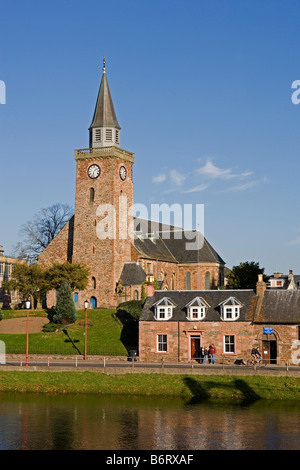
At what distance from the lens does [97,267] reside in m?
76.5

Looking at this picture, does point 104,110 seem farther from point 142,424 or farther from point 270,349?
point 142,424

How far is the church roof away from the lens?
7812 cm

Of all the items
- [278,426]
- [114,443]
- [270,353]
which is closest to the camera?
[114,443]

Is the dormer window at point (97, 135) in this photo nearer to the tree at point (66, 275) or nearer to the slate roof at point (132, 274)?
the slate roof at point (132, 274)

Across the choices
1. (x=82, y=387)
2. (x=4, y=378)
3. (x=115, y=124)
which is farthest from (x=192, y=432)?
(x=115, y=124)

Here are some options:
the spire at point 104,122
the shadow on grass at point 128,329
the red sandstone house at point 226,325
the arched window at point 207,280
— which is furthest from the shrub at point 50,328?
the arched window at point 207,280

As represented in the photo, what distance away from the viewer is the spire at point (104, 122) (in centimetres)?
7819

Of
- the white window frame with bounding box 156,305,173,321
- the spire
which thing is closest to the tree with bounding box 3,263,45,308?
the spire

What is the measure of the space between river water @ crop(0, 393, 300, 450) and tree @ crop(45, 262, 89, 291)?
1277 inches

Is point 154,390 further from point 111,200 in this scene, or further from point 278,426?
point 111,200

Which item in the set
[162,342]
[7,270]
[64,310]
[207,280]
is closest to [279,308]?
[162,342]

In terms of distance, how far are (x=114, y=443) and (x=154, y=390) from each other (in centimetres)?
1221

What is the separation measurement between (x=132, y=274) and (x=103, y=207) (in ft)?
27.8

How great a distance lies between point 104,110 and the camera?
78125 millimetres
